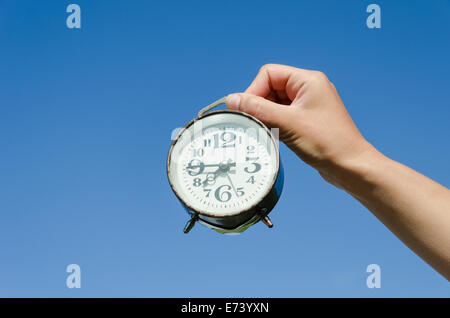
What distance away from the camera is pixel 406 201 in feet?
6.73

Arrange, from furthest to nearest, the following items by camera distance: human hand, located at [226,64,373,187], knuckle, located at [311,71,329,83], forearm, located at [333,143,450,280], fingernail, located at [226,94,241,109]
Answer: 1. fingernail, located at [226,94,241,109]
2. knuckle, located at [311,71,329,83]
3. human hand, located at [226,64,373,187]
4. forearm, located at [333,143,450,280]

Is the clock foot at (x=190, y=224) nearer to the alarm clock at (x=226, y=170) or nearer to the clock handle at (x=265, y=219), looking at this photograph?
the alarm clock at (x=226, y=170)

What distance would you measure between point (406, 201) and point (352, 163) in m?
0.34

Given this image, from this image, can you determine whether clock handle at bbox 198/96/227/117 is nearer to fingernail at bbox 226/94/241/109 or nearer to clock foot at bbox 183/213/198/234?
fingernail at bbox 226/94/241/109

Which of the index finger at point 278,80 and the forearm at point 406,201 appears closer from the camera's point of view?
the forearm at point 406,201

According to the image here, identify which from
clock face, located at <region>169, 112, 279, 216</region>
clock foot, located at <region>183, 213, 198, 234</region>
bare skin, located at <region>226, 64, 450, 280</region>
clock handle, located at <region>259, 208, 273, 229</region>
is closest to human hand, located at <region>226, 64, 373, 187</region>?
bare skin, located at <region>226, 64, 450, 280</region>

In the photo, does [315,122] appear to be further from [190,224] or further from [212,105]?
[190,224]

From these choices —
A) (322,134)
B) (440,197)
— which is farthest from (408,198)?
(322,134)

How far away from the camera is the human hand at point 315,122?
231 cm

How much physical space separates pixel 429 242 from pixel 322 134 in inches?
30.1

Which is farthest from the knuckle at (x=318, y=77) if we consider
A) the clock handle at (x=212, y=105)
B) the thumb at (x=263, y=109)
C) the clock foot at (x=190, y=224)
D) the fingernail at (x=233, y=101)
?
the clock foot at (x=190, y=224)

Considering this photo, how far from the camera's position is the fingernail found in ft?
8.61

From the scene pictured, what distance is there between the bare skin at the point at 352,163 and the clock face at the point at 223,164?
12cm

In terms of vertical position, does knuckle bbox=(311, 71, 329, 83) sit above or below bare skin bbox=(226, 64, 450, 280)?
above
